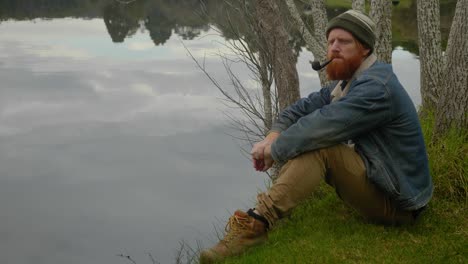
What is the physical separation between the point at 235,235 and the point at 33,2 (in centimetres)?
6416

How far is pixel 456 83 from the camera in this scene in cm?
507

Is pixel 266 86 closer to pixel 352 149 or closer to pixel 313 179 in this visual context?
pixel 352 149

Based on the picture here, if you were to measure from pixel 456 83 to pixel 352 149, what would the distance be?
6.04 ft

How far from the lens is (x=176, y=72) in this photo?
92.1 ft

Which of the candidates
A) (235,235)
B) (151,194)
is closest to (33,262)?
(151,194)

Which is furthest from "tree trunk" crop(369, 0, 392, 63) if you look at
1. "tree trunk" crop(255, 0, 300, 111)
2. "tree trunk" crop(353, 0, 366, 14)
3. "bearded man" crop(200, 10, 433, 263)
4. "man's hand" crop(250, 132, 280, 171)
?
"man's hand" crop(250, 132, 280, 171)

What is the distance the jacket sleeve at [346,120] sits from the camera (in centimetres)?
361

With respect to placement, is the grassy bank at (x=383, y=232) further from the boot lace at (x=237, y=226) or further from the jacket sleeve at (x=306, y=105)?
the jacket sleeve at (x=306, y=105)

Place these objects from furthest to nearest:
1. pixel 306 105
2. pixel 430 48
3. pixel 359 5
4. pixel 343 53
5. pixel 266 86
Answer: pixel 266 86
pixel 430 48
pixel 359 5
pixel 306 105
pixel 343 53

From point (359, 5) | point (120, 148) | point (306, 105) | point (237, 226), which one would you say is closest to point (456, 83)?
point (306, 105)

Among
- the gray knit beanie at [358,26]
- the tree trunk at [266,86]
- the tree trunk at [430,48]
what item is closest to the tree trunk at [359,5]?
the tree trunk at [430,48]

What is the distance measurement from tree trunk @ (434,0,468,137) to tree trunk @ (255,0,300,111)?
2.27 m

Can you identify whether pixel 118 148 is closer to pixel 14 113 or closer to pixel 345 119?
pixel 14 113

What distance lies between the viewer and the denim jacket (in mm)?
3619
